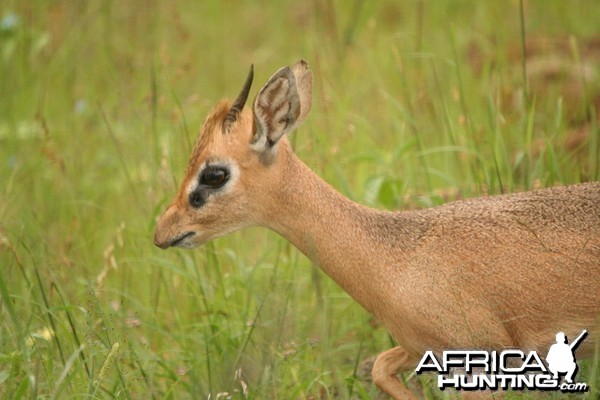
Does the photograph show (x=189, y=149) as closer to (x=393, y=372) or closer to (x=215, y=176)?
(x=215, y=176)

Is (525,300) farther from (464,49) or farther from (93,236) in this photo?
(464,49)

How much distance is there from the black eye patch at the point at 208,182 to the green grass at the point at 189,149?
57cm

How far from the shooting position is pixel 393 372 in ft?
15.8

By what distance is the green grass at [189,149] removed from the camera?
4961mm

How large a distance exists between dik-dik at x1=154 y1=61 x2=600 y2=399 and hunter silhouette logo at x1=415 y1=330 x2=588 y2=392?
0.14ft

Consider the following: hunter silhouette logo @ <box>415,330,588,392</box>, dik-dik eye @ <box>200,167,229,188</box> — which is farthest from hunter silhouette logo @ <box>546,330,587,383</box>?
dik-dik eye @ <box>200,167,229,188</box>

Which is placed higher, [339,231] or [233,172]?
[233,172]

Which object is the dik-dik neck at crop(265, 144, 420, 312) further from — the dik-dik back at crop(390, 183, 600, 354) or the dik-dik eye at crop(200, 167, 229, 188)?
the dik-dik eye at crop(200, 167, 229, 188)

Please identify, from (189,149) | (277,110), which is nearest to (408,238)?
(277,110)

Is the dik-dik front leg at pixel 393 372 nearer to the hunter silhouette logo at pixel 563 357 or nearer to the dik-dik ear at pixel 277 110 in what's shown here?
the hunter silhouette logo at pixel 563 357

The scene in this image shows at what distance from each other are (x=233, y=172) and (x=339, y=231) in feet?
1.72

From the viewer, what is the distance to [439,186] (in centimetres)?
698

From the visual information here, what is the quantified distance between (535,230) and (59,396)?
210 centimetres

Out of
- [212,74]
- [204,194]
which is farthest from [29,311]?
[212,74]
